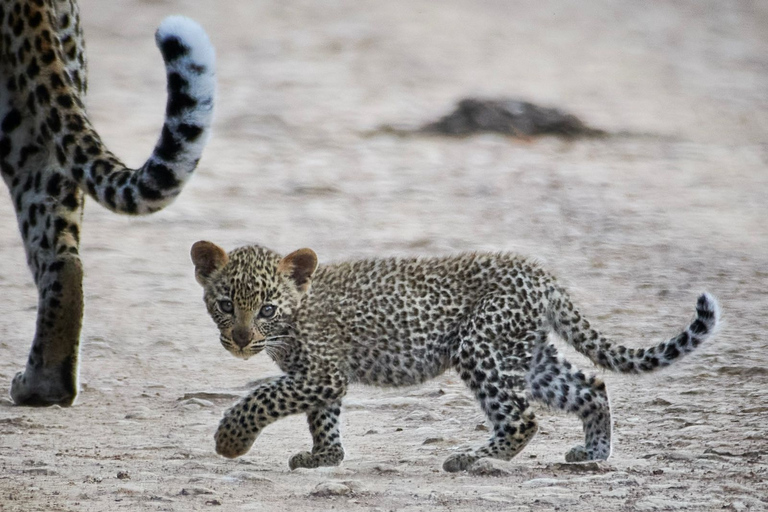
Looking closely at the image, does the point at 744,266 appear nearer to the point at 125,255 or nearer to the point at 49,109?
the point at 125,255

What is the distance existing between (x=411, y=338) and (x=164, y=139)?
1.66 m

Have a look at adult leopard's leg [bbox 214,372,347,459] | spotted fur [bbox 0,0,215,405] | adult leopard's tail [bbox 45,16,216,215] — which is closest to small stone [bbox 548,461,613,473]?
adult leopard's leg [bbox 214,372,347,459]

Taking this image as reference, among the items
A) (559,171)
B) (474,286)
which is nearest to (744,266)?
(559,171)

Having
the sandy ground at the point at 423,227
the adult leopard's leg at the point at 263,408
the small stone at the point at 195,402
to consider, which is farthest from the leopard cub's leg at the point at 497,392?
the small stone at the point at 195,402

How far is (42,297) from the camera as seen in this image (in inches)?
278

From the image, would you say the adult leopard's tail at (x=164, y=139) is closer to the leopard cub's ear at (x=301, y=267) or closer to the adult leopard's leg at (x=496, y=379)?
the leopard cub's ear at (x=301, y=267)

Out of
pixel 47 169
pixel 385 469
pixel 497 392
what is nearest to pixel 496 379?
pixel 497 392

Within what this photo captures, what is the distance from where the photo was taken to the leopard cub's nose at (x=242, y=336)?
649 centimetres

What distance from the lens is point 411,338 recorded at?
685 cm

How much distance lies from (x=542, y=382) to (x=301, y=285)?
51.5 inches

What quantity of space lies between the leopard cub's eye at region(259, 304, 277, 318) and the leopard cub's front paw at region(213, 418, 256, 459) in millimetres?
550

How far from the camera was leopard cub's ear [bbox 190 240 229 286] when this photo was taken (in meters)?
6.66

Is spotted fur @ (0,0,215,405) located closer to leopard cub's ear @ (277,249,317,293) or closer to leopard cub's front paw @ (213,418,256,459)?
leopard cub's ear @ (277,249,317,293)

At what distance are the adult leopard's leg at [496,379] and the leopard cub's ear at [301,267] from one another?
803 mm
